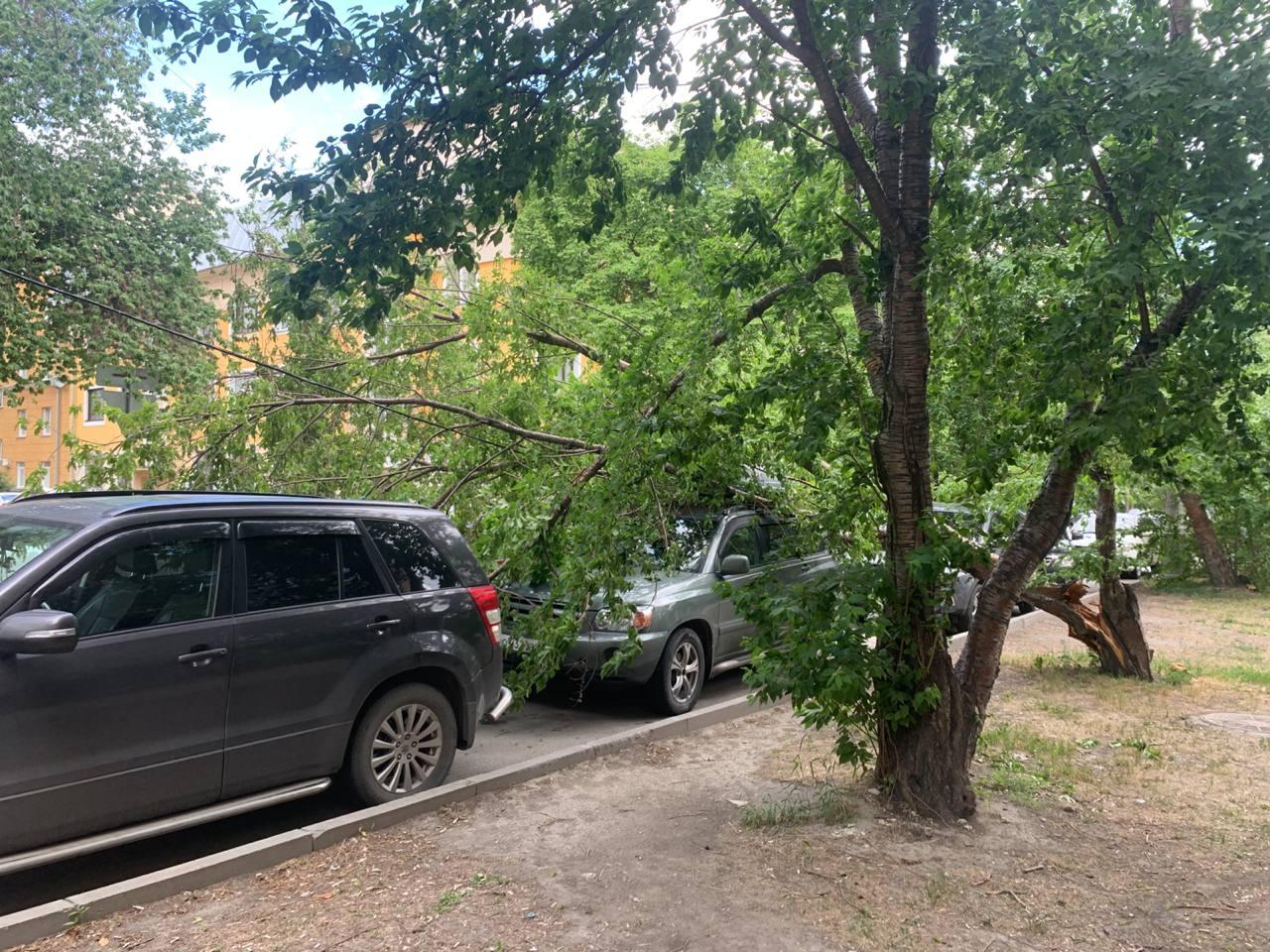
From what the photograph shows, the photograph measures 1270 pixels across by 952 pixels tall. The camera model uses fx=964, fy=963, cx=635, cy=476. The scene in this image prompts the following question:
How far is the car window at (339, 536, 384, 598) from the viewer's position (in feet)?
18.0

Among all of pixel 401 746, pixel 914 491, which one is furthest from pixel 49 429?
pixel 914 491

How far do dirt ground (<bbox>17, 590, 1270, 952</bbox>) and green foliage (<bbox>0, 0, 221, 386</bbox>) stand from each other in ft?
48.8

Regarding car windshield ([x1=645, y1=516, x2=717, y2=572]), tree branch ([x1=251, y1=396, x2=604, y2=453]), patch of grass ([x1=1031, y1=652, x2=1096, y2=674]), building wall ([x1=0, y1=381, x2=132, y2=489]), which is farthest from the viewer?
building wall ([x1=0, y1=381, x2=132, y2=489])

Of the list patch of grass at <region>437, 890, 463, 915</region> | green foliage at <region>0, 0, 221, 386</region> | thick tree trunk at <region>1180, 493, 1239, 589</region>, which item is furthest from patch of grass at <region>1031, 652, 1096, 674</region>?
green foliage at <region>0, 0, 221, 386</region>

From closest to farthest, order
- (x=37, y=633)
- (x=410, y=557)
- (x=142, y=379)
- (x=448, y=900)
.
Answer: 1. (x=37, y=633)
2. (x=448, y=900)
3. (x=410, y=557)
4. (x=142, y=379)

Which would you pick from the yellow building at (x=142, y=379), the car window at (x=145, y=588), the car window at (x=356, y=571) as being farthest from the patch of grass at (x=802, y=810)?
the yellow building at (x=142, y=379)

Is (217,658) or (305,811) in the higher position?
(217,658)

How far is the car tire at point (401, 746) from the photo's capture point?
5348 mm

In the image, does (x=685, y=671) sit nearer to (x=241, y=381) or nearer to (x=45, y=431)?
(x=241, y=381)

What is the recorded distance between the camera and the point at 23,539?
15.1 ft

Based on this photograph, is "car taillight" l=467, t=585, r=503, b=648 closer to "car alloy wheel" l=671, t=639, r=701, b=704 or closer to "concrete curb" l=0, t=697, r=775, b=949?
"concrete curb" l=0, t=697, r=775, b=949

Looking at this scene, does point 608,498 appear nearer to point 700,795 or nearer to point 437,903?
point 700,795

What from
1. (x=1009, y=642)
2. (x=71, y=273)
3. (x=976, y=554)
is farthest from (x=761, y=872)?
(x=71, y=273)

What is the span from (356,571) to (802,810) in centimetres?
285
